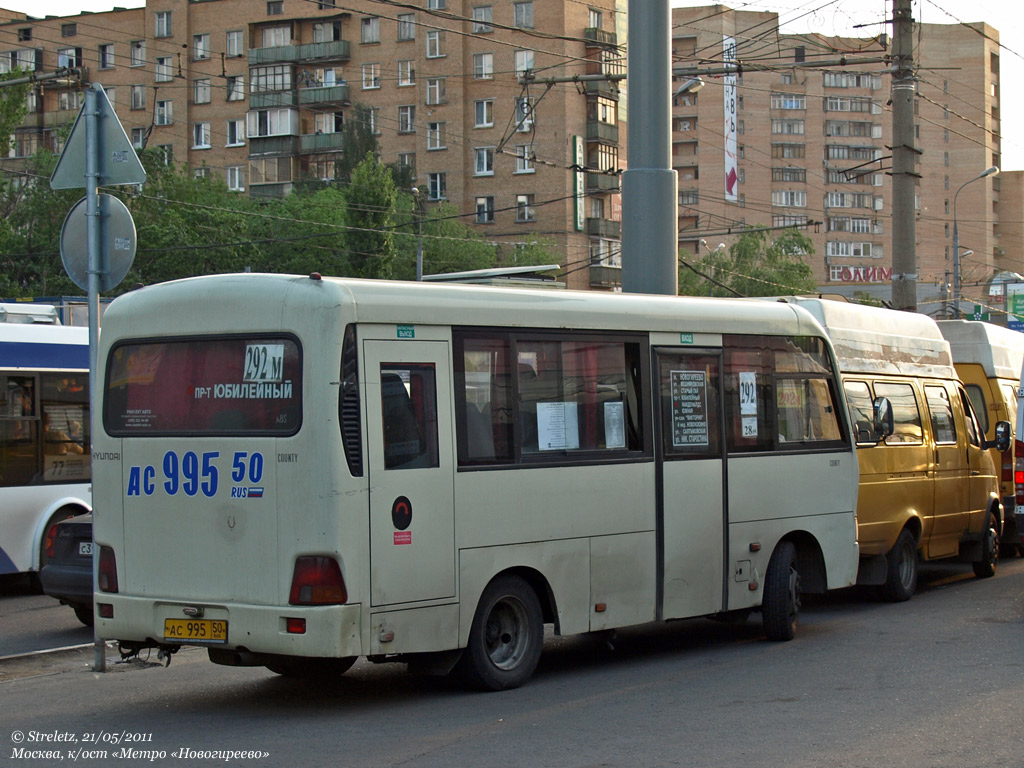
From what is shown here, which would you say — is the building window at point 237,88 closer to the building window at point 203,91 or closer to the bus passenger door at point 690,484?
the building window at point 203,91

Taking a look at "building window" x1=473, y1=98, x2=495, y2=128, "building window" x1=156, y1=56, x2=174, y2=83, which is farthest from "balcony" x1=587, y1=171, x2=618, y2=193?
"building window" x1=156, y1=56, x2=174, y2=83

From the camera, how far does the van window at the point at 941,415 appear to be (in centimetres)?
1478

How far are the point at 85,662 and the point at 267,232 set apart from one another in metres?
52.4

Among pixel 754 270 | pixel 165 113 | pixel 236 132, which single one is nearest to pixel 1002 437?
pixel 236 132

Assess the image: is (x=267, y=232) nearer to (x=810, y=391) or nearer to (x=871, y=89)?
(x=810, y=391)

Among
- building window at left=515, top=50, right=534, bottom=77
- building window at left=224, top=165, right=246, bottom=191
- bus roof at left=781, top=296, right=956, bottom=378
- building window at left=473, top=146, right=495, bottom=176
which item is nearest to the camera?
bus roof at left=781, top=296, right=956, bottom=378

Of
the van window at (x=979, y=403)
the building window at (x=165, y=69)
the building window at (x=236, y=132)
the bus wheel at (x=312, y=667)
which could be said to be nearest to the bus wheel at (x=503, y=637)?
the bus wheel at (x=312, y=667)

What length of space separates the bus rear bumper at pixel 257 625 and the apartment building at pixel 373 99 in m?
58.5

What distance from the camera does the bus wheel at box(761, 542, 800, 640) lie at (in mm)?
10875

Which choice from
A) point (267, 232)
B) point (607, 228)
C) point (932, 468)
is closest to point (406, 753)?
point (932, 468)

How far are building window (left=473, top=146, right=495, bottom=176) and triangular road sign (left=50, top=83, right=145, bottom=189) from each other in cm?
6277

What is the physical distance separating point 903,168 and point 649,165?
8.57m

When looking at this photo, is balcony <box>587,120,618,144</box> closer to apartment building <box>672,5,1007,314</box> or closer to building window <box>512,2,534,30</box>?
building window <box>512,2,534,30</box>

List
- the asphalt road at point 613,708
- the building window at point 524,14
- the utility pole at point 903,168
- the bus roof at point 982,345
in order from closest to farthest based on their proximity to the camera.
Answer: the asphalt road at point 613,708, the bus roof at point 982,345, the utility pole at point 903,168, the building window at point 524,14
